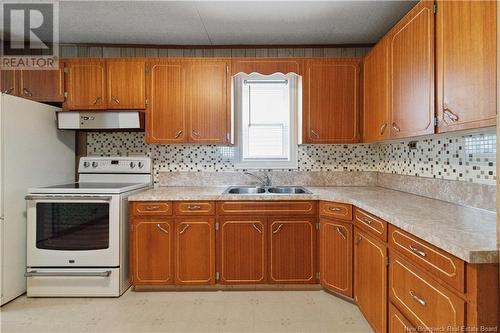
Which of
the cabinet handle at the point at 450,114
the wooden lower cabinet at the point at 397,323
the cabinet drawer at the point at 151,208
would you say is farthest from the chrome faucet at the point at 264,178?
the cabinet handle at the point at 450,114

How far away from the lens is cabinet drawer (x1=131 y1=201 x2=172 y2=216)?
2594 mm

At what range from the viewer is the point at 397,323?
5.32ft

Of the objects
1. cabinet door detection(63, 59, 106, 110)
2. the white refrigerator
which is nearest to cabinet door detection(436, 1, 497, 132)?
cabinet door detection(63, 59, 106, 110)

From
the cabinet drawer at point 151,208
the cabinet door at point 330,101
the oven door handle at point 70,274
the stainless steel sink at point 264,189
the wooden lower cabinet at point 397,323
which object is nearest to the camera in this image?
the wooden lower cabinet at point 397,323

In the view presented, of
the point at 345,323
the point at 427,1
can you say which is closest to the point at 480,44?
the point at 427,1

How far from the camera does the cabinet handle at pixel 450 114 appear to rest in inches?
61.4

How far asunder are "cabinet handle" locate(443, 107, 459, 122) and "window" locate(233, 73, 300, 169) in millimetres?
1681

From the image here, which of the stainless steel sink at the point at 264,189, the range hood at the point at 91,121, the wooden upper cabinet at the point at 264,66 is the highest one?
the wooden upper cabinet at the point at 264,66

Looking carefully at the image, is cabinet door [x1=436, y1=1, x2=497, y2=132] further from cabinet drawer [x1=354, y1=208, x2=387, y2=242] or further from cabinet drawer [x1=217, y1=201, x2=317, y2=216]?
cabinet drawer [x1=217, y1=201, x2=317, y2=216]

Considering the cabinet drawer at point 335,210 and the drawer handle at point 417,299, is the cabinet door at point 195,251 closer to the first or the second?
the cabinet drawer at point 335,210

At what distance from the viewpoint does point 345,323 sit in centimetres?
214

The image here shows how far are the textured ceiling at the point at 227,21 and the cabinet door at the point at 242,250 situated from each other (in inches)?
68.4

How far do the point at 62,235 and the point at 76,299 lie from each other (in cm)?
53

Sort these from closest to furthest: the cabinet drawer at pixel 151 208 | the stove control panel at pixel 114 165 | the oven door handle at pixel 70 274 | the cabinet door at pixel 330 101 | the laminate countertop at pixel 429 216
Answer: the laminate countertop at pixel 429 216
the oven door handle at pixel 70 274
the cabinet drawer at pixel 151 208
the cabinet door at pixel 330 101
the stove control panel at pixel 114 165
